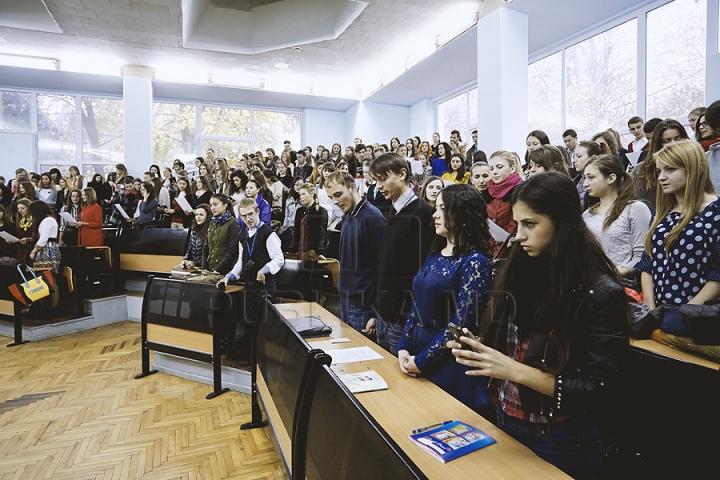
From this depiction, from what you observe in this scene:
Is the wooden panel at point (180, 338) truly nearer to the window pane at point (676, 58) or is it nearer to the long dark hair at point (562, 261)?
the long dark hair at point (562, 261)

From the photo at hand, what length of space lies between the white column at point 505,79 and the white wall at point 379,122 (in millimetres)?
6421

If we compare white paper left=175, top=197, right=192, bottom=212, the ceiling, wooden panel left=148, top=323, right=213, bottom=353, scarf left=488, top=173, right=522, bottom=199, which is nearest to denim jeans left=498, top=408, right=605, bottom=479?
scarf left=488, top=173, right=522, bottom=199

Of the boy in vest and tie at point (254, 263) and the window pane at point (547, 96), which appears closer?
the boy in vest and tie at point (254, 263)

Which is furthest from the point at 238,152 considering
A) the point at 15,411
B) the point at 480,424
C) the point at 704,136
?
the point at 480,424

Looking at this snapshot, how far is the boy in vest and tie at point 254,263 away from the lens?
154 inches

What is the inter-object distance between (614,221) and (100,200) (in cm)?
→ 930

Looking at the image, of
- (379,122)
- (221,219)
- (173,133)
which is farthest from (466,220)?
(173,133)

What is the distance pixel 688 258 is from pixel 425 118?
37.1ft

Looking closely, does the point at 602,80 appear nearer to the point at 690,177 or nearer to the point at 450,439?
the point at 690,177

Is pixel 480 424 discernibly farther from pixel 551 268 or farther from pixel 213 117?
pixel 213 117

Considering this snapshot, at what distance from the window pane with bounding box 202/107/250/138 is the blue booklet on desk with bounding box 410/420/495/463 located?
42.8 feet

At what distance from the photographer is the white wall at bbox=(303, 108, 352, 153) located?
45.5ft

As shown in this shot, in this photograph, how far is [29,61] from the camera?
386 inches

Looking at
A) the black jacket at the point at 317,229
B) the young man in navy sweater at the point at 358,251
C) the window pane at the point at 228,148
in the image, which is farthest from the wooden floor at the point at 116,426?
the window pane at the point at 228,148
